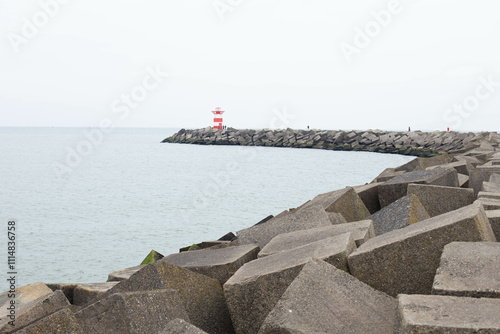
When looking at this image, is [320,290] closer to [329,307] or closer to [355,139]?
[329,307]

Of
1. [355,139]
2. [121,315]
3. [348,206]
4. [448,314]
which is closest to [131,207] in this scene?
[348,206]

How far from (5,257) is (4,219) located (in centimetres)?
404

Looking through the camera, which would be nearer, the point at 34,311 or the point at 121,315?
the point at 121,315

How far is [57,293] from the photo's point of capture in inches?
103

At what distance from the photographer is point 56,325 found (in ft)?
5.39

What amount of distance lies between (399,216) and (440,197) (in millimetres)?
958

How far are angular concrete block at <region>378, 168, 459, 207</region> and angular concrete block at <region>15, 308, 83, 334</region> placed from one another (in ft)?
11.1

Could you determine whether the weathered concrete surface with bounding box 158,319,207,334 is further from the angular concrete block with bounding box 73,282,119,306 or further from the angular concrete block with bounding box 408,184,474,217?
the angular concrete block with bounding box 408,184,474,217

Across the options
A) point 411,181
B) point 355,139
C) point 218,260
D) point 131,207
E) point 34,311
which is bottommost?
point 131,207

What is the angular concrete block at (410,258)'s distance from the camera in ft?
6.66

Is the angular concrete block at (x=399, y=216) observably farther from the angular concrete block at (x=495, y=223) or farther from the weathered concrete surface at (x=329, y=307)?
the weathered concrete surface at (x=329, y=307)

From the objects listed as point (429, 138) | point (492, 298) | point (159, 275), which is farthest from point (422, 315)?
point (429, 138)

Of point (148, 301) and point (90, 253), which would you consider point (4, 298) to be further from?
point (90, 253)

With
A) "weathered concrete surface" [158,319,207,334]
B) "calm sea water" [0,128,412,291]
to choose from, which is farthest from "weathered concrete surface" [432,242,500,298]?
"calm sea water" [0,128,412,291]
